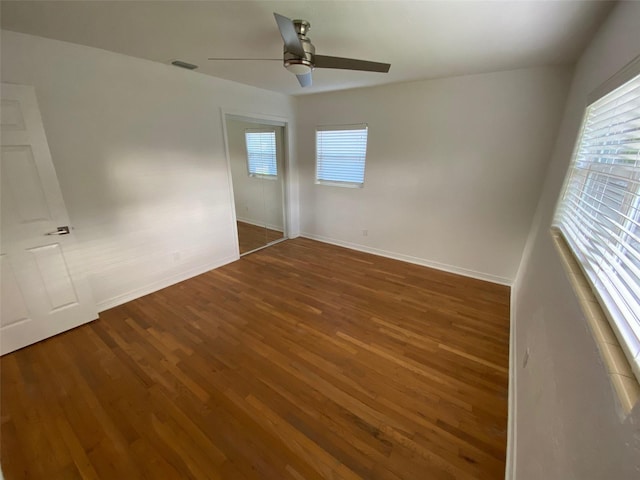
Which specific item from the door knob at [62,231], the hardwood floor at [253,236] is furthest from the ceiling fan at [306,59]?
the hardwood floor at [253,236]

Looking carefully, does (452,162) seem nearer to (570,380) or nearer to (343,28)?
(343,28)

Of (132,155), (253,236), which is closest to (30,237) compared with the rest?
(132,155)

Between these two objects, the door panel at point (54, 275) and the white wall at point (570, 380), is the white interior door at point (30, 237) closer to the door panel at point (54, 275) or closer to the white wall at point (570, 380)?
the door panel at point (54, 275)

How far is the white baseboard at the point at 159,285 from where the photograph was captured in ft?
8.74

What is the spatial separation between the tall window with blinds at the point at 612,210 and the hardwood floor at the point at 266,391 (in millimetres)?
1114

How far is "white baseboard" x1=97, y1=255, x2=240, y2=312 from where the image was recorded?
2664 millimetres

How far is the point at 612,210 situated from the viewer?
3.48ft

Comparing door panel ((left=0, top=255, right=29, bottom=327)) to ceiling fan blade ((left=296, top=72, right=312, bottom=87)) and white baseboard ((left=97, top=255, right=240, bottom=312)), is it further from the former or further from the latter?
ceiling fan blade ((left=296, top=72, right=312, bottom=87))

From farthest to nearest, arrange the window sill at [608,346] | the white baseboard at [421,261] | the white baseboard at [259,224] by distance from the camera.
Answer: the white baseboard at [259,224] → the white baseboard at [421,261] → the window sill at [608,346]

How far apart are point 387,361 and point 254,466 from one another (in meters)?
1.14

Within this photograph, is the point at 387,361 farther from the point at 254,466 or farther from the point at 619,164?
the point at 619,164

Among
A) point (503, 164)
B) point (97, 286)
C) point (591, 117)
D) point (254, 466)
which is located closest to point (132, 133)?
point (97, 286)

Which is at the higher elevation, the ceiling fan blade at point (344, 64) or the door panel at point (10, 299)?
the ceiling fan blade at point (344, 64)

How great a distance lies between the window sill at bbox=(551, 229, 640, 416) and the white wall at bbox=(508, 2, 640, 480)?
35 millimetres
